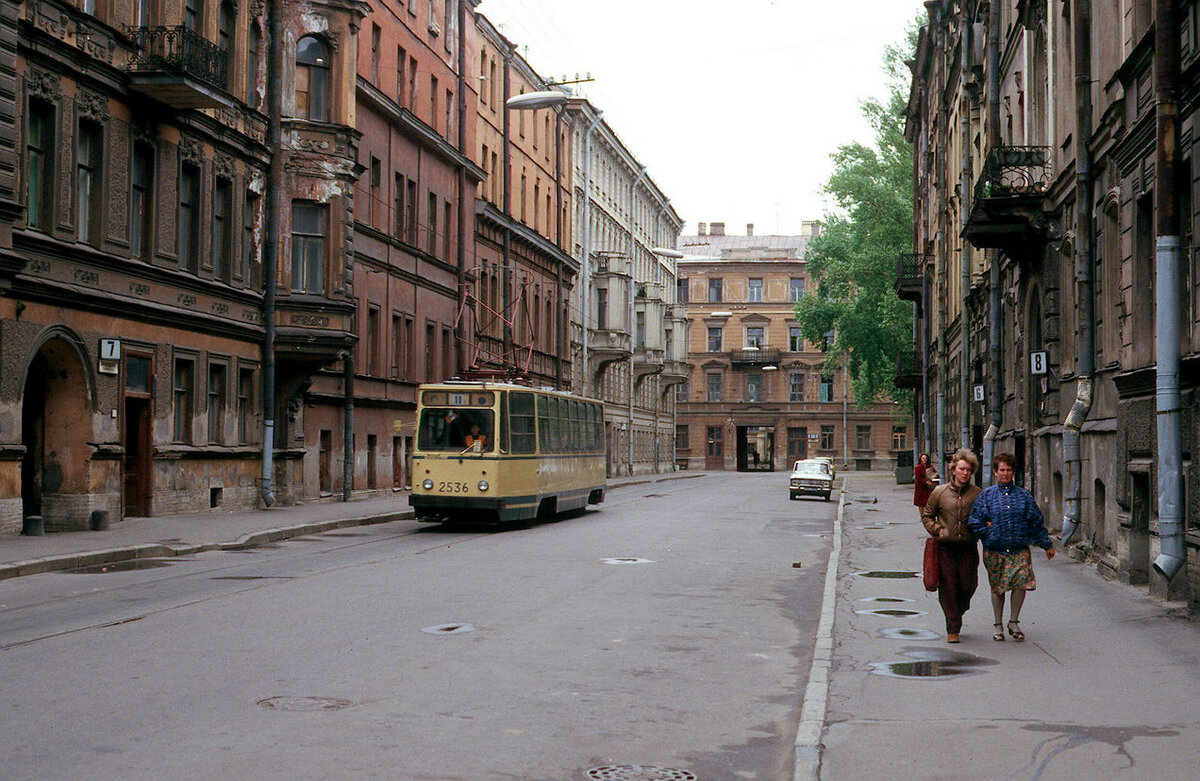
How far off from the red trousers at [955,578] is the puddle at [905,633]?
1.22 ft

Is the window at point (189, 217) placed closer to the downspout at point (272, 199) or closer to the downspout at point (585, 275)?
the downspout at point (272, 199)

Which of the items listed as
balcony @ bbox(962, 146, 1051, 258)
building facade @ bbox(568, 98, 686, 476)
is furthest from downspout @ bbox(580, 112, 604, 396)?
balcony @ bbox(962, 146, 1051, 258)

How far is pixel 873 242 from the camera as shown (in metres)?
63.7

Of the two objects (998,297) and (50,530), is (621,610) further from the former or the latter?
(998,297)

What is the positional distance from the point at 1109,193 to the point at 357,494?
25.2m

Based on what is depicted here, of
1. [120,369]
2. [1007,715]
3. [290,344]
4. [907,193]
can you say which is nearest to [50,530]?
[120,369]

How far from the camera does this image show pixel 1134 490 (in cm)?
1591

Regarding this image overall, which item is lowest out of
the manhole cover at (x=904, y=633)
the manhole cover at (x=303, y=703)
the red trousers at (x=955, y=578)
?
the manhole cover at (x=904, y=633)

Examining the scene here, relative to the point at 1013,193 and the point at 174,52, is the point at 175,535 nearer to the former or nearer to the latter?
the point at 174,52

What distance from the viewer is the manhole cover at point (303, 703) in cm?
848

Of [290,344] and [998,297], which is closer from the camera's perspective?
[998,297]

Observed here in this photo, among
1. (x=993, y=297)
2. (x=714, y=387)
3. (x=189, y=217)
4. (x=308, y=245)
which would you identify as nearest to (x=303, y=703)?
(x=993, y=297)

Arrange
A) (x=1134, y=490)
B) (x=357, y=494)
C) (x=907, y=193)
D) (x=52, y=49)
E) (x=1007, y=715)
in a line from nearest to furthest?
(x=1007, y=715)
(x=1134, y=490)
(x=52, y=49)
(x=357, y=494)
(x=907, y=193)

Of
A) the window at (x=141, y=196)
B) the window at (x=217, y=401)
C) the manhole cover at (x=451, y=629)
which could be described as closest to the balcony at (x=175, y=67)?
the window at (x=141, y=196)
